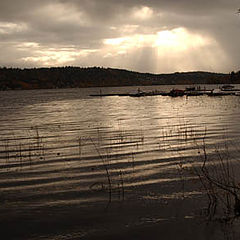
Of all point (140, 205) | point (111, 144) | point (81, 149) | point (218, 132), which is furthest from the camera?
point (218, 132)

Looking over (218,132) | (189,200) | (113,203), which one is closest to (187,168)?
(189,200)

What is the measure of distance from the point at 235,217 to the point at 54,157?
35.7 feet

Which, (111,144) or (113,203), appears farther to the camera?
(111,144)

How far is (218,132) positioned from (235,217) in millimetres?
16647

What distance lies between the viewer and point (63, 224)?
970 cm

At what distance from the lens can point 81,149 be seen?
802 inches

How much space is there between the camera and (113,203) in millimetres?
11328

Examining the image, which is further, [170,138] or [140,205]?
[170,138]

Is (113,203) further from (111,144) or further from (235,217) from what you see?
(111,144)

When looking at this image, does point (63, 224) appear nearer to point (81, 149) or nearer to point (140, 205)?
point (140, 205)

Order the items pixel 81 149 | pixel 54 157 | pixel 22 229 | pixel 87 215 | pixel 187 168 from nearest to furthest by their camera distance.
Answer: pixel 22 229 < pixel 87 215 < pixel 187 168 < pixel 54 157 < pixel 81 149

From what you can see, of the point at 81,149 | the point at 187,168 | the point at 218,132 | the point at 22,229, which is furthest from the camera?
the point at 218,132

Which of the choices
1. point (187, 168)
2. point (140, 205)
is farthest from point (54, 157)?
point (140, 205)

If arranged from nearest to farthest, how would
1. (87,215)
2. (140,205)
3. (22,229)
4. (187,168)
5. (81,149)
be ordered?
(22,229), (87,215), (140,205), (187,168), (81,149)
